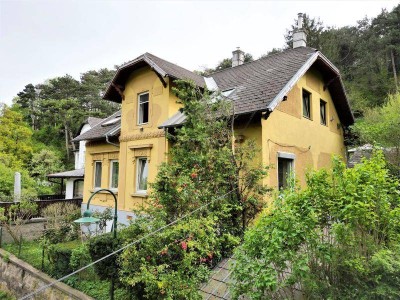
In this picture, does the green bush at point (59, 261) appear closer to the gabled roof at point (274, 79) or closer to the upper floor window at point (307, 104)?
the gabled roof at point (274, 79)

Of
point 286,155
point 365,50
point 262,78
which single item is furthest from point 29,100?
point 365,50

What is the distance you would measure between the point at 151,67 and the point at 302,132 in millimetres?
6627

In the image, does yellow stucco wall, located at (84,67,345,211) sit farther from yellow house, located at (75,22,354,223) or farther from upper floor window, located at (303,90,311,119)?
upper floor window, located at (303,90,311,119)

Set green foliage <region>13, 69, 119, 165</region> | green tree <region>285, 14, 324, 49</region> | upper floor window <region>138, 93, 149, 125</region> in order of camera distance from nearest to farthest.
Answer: upper floor window <region>138, 93, 149, 125</region> < green tree <region>285, 14, 324, 49</region> < green foliage <region>13, 69, 119, 165</region>

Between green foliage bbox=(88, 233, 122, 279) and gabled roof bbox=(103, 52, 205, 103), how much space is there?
5817 mm

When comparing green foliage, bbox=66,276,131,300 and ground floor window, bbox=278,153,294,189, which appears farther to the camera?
ground floor window, bbox=278,153,294,189

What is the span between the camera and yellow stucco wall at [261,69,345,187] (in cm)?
864

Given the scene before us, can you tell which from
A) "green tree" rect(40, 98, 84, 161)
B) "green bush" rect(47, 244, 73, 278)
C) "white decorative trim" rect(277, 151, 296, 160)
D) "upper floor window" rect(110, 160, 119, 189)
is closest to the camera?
"green bush" rect(47, 244, 73, 278)

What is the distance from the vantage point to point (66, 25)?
1460 cm

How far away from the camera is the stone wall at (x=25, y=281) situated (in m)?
6.85

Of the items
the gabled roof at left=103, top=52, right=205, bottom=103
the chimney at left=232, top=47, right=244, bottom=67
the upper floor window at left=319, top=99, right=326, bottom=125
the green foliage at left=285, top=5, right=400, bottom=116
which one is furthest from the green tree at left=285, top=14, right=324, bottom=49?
the gabled roof at left=103, top=52, right=205, bottom=103

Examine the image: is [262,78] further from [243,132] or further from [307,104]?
[243,132]

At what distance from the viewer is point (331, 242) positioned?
3.38 m

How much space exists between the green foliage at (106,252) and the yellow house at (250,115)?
3.96m
